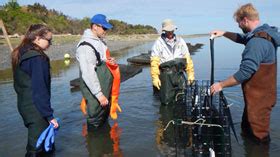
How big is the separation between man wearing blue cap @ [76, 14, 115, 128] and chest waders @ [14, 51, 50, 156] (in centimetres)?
103

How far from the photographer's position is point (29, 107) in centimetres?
453

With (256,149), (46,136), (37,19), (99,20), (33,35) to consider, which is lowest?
(256,149)

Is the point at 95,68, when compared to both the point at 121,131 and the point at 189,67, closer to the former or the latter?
the point at 121,131

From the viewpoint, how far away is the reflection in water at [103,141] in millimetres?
5629

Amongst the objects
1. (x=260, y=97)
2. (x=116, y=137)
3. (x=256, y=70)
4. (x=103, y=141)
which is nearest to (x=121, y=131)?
(x=116, y=137)

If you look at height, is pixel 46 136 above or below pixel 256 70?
below

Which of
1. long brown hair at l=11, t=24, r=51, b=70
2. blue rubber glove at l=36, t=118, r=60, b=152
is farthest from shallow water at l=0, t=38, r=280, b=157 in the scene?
long brown hair at l=11, t=24, r=51, b=70

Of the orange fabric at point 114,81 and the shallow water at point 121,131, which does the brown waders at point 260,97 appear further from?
the orange fabric at point 114,81

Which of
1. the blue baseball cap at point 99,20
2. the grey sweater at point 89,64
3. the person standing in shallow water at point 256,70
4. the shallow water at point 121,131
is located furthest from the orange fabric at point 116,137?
the blue baseball cap at point 99,20

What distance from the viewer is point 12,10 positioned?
5925 cm

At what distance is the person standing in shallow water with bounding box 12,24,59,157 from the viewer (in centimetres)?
438

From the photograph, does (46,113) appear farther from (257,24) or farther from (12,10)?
(12,10)

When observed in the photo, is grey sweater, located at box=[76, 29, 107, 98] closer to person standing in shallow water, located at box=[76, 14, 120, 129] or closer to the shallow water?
person standing in shallow water, located at box=[76, 14, 120, 129]

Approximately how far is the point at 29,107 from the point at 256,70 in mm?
2919
